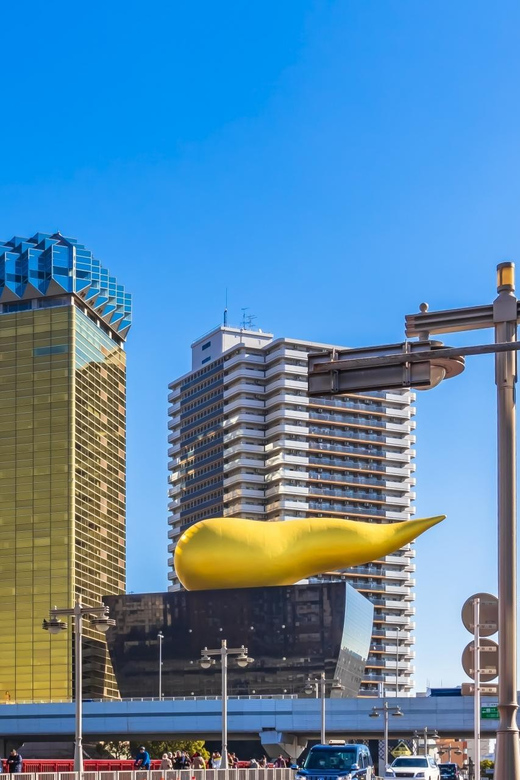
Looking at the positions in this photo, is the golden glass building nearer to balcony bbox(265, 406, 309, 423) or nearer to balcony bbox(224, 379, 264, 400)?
balcony bbox(224, 379, 264, 400)

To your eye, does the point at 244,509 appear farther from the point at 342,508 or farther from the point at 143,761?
the point at 143,761

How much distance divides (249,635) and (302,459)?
6811 cm

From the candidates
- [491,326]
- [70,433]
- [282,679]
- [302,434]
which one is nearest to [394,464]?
[302,434]

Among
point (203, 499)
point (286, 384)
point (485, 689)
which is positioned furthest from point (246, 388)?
point (485, 689)

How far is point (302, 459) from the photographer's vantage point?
16462 centimetres

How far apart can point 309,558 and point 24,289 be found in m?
69.7

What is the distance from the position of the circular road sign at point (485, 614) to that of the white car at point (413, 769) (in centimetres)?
2370

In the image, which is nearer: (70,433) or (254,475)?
(70,433)

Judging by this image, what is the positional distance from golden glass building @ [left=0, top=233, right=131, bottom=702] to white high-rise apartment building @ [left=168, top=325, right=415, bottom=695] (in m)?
16.6

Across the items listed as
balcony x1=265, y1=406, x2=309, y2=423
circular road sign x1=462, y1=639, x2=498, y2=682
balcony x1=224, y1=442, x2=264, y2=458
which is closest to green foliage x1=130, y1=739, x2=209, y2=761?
balcony x1=224, y1=442, x2=264, y2=458

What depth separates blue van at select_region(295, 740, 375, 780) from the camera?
36.4 m

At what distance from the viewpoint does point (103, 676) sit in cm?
14400

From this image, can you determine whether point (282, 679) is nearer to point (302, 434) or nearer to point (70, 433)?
point (70, 433)

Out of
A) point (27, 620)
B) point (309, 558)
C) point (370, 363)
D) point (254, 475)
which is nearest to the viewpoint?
point (370, 363)
